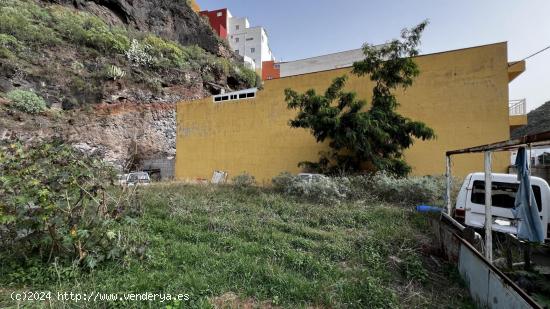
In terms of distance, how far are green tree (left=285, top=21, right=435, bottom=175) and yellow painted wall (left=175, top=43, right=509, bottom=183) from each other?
1.02m

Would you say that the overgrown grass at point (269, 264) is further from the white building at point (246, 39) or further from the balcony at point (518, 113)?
the white building at point (246, 39)

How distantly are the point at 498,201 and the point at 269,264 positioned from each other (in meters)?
4.25

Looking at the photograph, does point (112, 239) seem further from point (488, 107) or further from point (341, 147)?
point (488, 107)

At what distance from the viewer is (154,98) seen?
693 inches

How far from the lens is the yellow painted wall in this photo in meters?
9.59

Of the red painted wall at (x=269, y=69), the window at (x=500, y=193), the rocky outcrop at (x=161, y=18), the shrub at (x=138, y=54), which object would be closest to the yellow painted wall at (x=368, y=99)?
the shrub at (x=138, y=54)

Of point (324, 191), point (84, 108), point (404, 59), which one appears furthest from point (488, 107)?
point (84, 108)

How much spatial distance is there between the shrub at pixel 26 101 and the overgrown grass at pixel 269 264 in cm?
1142

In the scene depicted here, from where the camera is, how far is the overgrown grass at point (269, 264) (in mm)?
3057

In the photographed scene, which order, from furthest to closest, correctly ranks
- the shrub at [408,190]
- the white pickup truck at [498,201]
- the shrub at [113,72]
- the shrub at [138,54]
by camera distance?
1. the shrub at [138,54]
2. the shrub at [113,72]
3. the shrub at [408,190]
4. the white pickup truck at [498,201]

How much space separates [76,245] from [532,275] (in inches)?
207

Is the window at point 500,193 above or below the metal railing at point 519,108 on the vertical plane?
below

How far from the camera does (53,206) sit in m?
3.09

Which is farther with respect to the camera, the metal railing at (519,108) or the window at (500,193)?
the metal railing at (519,108)
